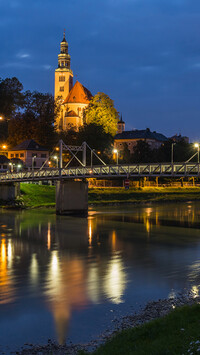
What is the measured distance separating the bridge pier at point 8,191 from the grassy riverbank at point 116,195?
5.89ft

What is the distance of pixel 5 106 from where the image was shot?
128m

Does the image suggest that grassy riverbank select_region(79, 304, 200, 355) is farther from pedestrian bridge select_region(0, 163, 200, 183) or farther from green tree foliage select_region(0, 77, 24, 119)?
green tree foliage select_region(0, 77, 24, 119)

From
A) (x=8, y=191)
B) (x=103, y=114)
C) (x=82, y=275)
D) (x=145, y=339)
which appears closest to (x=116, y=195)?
(x=8, y=191)

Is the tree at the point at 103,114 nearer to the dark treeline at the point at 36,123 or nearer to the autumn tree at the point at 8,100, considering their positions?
the dark treeline at the point at 36,123

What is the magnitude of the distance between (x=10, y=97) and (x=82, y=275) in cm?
11164

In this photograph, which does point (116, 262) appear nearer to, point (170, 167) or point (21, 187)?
point (170, 167)

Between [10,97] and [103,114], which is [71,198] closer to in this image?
[103,114]

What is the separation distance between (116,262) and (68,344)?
15.3 metres

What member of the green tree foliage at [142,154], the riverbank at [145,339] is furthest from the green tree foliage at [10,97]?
the riverbank at [145,339]

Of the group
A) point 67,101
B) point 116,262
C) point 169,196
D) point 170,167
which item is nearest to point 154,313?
point 116,262

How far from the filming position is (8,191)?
268 ft

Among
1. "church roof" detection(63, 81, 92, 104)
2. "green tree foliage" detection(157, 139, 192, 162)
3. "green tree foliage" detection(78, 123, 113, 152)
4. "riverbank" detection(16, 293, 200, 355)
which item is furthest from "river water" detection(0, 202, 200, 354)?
"church roof" detection(63, 81, 92, 104)

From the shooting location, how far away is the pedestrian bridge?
5883 cm

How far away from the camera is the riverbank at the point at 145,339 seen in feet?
37.8
